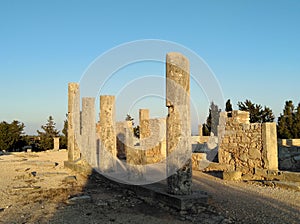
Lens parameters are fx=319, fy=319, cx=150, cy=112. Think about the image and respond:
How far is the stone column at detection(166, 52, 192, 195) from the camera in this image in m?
6.86

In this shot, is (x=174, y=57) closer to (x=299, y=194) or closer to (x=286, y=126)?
(x=299, y=194)

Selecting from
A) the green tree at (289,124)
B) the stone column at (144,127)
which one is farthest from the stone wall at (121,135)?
the green tree at (289,124)

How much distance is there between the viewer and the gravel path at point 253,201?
6.11 metres

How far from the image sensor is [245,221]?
5.89m

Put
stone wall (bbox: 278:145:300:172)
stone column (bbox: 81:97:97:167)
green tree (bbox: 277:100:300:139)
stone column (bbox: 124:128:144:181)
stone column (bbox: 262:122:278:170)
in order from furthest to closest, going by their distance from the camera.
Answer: green tree (bbox: 277:100:300:139), stone column (bbox: 81:97:97:167), stone wall (bbox: 278:145:300:172), stone column (bbox: 262:122:278:170), stone column (bbox: 124:128:144:181)

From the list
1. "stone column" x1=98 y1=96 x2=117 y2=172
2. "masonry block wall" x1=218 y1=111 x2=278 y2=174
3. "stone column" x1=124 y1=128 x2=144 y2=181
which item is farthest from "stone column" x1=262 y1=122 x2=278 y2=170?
"stone column" x1=98 y1=96 x2=117 y2=172

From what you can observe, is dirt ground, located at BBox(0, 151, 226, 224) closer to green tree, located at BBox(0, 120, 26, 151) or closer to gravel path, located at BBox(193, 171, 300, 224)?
gravel path, located at BBox(193, 171, 300, 224)

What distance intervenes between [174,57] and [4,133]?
25968 millimetres

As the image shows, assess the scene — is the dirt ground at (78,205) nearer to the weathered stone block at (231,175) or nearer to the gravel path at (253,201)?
the gravel path at (253,201)

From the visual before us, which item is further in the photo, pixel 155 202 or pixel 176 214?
pixel 155 202

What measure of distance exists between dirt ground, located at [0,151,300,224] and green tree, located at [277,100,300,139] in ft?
53.8

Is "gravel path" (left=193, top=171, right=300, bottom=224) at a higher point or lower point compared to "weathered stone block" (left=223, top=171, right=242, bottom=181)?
lower

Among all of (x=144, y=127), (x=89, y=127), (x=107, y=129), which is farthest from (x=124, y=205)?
(x=144, y=127)

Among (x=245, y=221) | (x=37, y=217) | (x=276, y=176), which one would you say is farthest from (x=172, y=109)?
(x=276, y=176)
